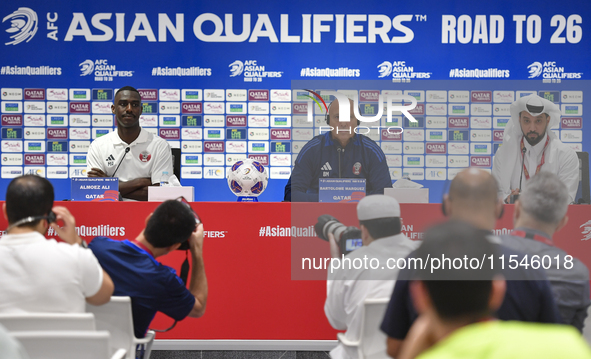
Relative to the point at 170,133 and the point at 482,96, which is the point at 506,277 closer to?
the point at 170,133

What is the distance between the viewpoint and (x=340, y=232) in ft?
7.07

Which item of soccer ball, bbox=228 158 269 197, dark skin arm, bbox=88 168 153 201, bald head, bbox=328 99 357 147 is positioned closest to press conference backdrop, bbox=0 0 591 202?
bald head, bbox=328 99 357 147

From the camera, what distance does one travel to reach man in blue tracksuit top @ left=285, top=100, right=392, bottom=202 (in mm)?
3168

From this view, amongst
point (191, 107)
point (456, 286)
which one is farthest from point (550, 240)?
point (191, 107)

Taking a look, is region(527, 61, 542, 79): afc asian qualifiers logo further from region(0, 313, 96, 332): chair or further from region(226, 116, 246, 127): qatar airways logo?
region(0, 313, 96, 332): chair

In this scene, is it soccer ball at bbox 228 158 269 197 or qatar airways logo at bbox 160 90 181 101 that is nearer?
soccer ball at bbox 228 158 269 197

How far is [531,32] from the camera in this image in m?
5.19

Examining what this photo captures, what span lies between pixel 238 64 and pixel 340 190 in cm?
305

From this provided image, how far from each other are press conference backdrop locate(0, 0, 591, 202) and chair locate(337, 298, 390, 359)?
3779 millimetres

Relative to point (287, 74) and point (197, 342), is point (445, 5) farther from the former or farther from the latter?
point (197, 342)

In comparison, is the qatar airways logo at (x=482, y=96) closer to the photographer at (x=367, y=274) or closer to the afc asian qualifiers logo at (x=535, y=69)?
the afc asian qualifiers logo at (x=535, y=69)

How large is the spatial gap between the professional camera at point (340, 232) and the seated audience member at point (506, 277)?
0.67 metres

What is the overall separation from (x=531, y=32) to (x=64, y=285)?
5.41 metres

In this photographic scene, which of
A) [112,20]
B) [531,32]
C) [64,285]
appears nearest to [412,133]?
[531,32]
